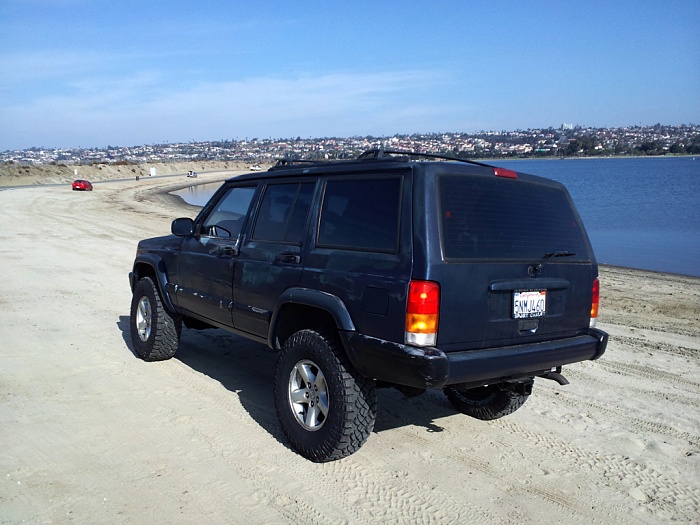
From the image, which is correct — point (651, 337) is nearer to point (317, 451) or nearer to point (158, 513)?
point (317, 451)

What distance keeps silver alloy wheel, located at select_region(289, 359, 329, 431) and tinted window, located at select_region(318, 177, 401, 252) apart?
87 cm

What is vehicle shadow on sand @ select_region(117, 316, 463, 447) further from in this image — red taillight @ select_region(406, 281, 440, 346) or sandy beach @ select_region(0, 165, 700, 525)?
red taillight @ select_region(406, 281, 440, 346)

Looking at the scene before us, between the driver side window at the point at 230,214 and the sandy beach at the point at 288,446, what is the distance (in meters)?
1.39

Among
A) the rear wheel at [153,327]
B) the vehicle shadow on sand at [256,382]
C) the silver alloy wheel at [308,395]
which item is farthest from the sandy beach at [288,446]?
the silver alloy wheel at [308,395]

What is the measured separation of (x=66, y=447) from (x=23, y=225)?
19284 millimetres

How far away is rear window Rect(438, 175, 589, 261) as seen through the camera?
148 inches

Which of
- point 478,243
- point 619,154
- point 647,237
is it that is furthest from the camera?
point 619,154

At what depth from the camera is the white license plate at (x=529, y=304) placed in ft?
12.8

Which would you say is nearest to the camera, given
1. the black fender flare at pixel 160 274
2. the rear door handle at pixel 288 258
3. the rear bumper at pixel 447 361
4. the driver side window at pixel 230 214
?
the rear bumper at pixel 447 361

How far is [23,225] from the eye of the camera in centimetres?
2109

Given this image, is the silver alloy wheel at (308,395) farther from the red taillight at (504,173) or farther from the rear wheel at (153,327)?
the rear wheel at (153,327)

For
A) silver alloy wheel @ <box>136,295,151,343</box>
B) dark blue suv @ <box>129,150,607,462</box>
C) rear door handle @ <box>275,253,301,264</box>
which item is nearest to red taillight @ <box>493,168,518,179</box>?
dark blue suv @ <box>129,150,607,462</box>

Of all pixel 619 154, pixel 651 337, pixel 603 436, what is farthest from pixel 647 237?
pixel 619 154

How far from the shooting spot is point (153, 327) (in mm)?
6203
